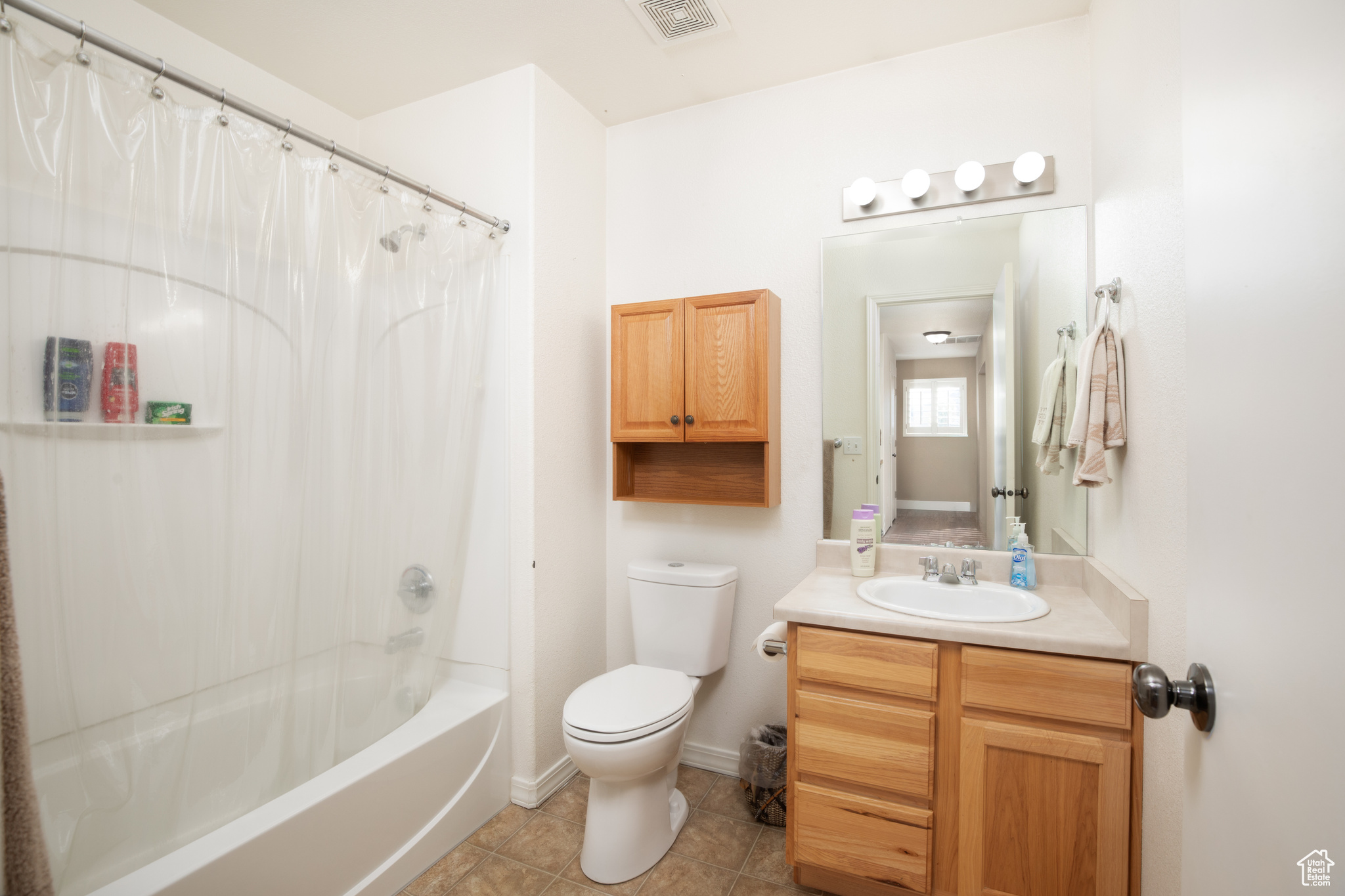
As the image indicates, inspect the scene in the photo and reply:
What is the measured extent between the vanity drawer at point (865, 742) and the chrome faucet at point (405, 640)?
117cm

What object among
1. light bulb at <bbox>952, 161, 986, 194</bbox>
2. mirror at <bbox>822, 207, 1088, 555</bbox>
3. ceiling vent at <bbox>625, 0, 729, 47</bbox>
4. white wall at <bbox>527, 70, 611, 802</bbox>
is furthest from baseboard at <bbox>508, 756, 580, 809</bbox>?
ceiling vent at <bbox>625, 0, 729, 47</bbox>

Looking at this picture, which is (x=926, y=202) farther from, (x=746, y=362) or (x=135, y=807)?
(x=135, y=807)

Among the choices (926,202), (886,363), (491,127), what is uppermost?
(491,127)

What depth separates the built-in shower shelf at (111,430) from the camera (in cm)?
113

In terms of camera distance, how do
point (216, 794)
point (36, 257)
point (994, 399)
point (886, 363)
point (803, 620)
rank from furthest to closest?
point (886, 363) → point (994, 399) → point (803, 620) → point (216, 794) → point (36, 257)

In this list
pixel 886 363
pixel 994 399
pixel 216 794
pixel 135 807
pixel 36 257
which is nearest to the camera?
pixel 36 257

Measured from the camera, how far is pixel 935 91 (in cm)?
205

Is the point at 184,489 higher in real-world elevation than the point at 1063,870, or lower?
higher

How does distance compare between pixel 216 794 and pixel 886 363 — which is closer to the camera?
pixel 216 794

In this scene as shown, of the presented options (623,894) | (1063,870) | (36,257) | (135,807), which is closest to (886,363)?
(1063,870)

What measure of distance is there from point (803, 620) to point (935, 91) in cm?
182

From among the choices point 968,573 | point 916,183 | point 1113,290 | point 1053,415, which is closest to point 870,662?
point 968,573

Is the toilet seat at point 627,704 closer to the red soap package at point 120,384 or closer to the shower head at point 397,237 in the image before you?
the red soap package at point 120,384

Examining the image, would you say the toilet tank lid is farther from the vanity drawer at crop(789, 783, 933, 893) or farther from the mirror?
the vanity drawer at crop(789, 783, 933, 893)
